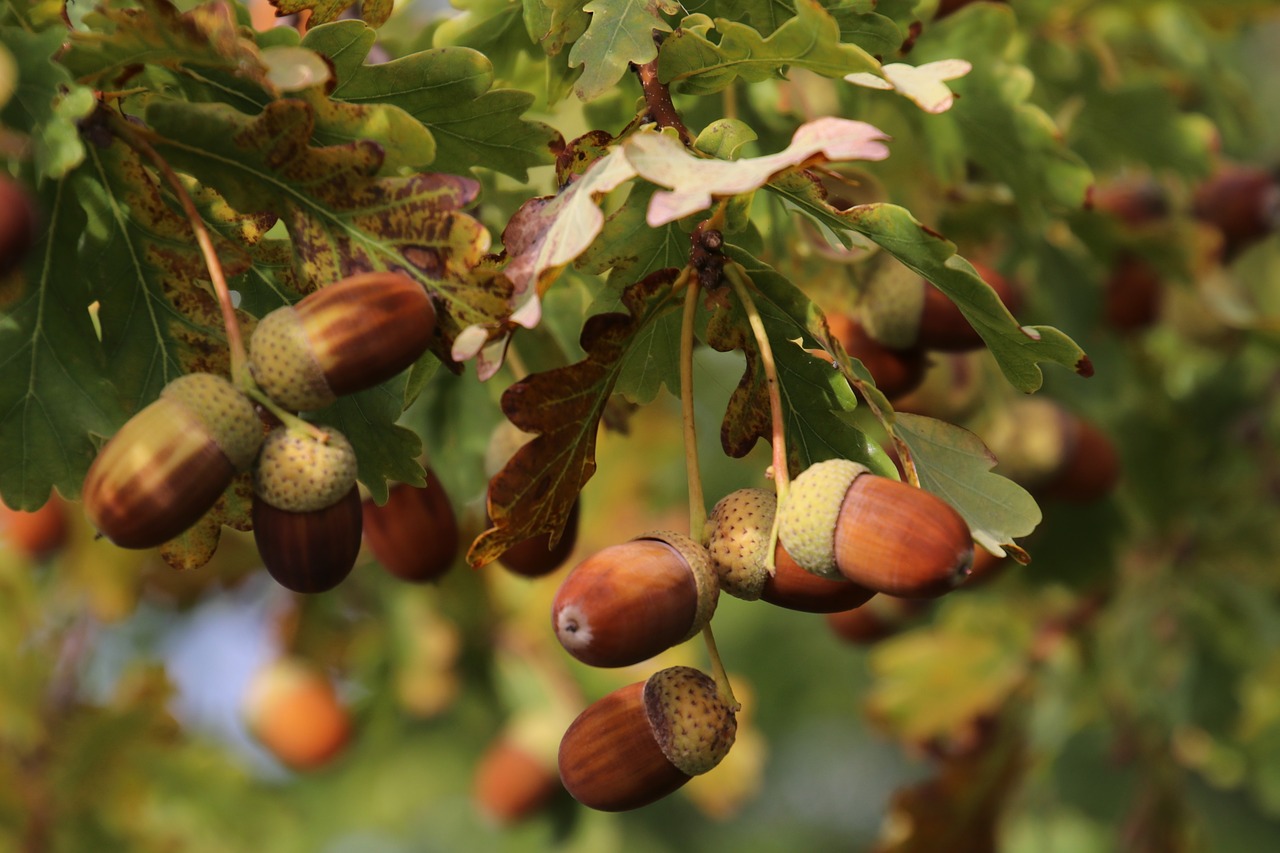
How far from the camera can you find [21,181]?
115 centimetres

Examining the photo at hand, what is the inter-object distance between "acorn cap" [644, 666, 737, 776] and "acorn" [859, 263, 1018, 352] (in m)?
0.60

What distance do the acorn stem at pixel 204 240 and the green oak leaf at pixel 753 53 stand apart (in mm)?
425

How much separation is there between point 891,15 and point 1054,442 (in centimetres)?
97

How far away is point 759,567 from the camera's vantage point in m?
1.06

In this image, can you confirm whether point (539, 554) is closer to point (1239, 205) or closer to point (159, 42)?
point (159, 42)

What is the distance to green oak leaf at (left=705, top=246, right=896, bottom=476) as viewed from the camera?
115 centimetres

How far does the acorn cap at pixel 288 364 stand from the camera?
3.41 ft

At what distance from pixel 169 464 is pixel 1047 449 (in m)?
1.50

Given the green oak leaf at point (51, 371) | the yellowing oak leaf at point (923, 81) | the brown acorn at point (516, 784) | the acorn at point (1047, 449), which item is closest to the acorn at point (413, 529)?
the green oak leaf at point (51, 371)

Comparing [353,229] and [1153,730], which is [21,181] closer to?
Result: [353,229]

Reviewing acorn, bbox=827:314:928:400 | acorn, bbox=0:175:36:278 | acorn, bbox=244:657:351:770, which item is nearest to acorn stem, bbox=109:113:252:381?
acorn, bbox=0:175:36:278

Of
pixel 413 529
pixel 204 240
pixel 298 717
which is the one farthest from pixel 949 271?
pixel 298 717

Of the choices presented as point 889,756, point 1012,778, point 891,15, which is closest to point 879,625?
point 1012,778

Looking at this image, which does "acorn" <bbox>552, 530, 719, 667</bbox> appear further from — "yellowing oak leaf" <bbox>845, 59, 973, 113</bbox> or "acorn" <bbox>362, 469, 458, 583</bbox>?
"acorn" <bbox>362, 469, 458, 583</bbox>
